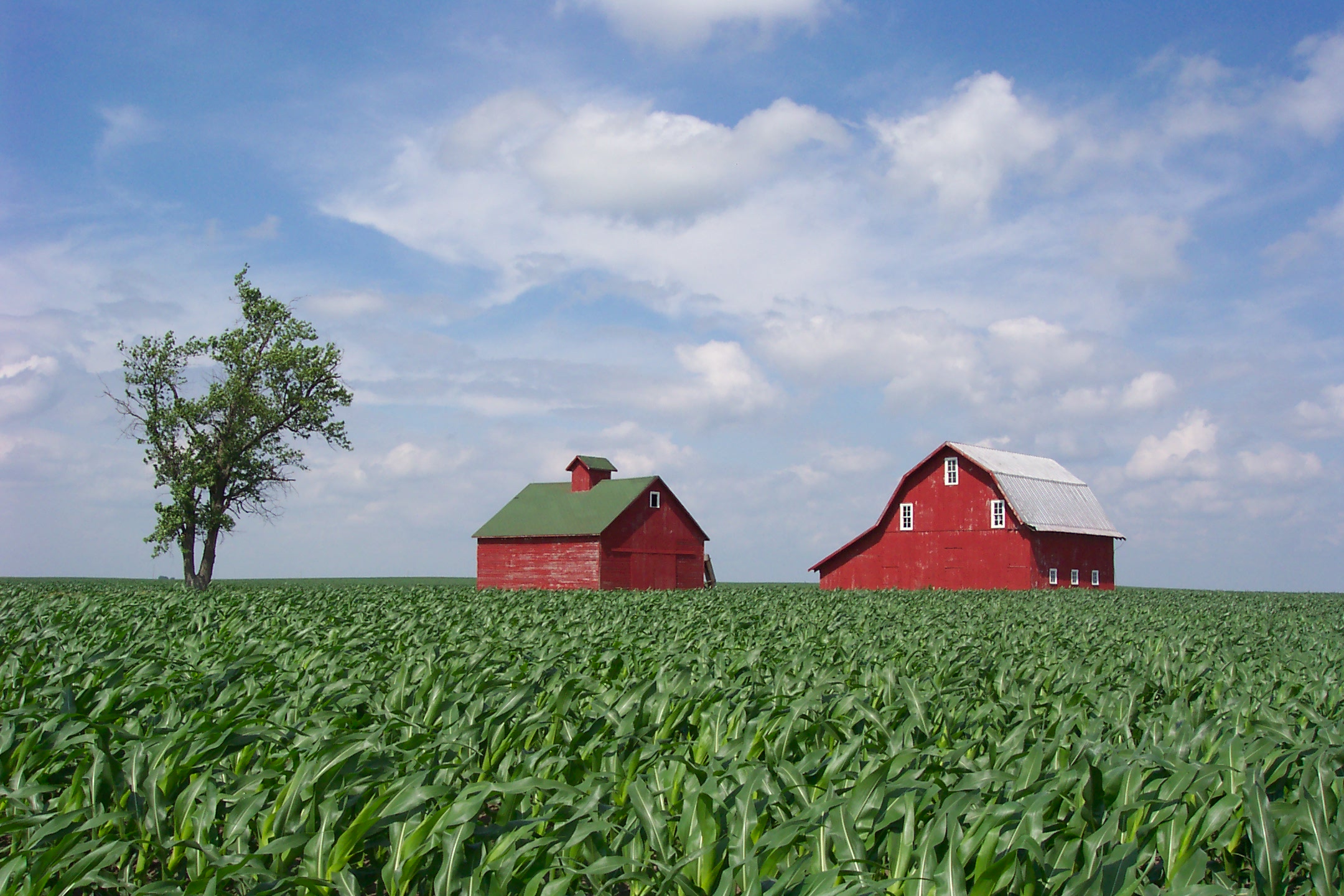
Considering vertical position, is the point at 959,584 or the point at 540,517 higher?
the point at 540,517

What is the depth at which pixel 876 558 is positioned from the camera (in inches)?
1676

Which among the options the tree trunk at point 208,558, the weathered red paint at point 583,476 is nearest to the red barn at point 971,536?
the weathered red paint at point 583,476

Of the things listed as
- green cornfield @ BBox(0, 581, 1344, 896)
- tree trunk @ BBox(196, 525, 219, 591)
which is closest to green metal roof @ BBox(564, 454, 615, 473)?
tree trunk @ BBox(196, 525, 219, 591)

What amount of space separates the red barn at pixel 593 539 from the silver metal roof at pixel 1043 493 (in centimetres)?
1465

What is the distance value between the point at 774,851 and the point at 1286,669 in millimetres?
9453

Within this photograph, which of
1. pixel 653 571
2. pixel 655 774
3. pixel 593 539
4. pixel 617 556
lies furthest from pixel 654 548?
pixel 655 774

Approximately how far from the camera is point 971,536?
133 ft

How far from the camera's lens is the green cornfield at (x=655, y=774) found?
3.52m

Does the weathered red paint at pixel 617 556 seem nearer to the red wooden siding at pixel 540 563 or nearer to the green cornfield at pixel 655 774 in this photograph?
the red wooden siding at pixel 540 563

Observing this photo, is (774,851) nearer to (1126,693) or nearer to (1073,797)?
(1073,797)

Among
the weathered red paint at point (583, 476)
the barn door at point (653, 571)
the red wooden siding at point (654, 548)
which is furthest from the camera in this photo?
the weathered red paint at point (583, 476)

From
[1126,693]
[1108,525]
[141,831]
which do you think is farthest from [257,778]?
[1108,525]

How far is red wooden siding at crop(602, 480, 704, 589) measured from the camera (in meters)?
43.9

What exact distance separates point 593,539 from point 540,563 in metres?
3.48
